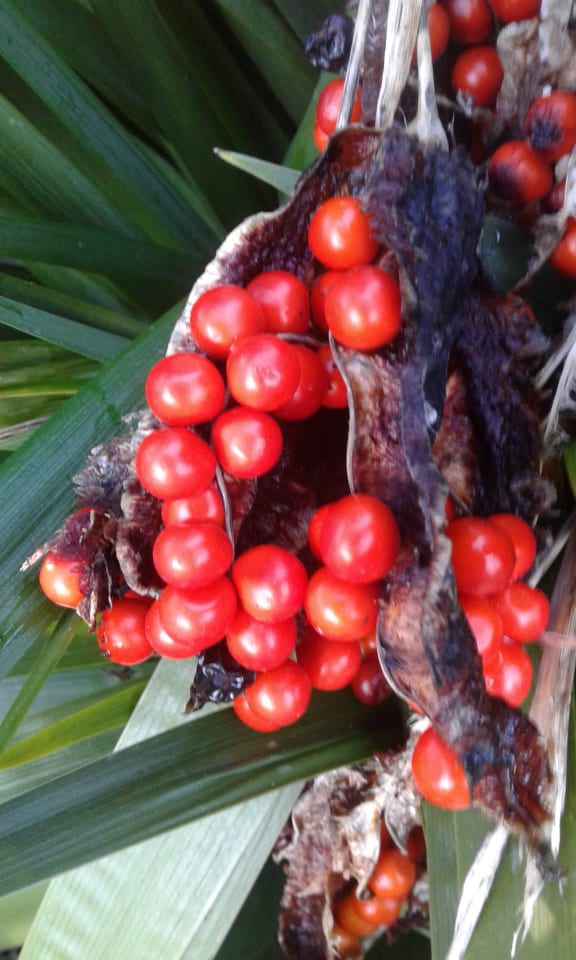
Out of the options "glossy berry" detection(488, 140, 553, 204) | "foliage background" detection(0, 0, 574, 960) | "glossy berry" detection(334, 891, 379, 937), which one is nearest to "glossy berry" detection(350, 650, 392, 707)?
"foliage background" detection(0, 0, 574, 960)

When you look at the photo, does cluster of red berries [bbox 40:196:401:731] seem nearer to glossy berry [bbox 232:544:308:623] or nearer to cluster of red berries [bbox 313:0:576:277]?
glossy berry [bbox 232:544:308:623]

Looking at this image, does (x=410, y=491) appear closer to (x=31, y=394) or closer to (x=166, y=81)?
(x=31, y=394)

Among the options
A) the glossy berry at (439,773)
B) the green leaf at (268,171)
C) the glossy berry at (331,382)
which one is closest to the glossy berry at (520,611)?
the glossy berry at (439,773)

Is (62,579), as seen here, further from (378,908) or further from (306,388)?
(378,908)

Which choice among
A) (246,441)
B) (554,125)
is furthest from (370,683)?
(554,125)

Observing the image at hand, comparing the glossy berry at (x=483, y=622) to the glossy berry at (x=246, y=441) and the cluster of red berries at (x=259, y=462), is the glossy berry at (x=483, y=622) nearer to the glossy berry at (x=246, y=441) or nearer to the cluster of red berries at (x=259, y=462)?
the cluster of red berries at (x=259, y=462)

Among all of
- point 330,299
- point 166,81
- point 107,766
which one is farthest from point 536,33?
point 107,766
